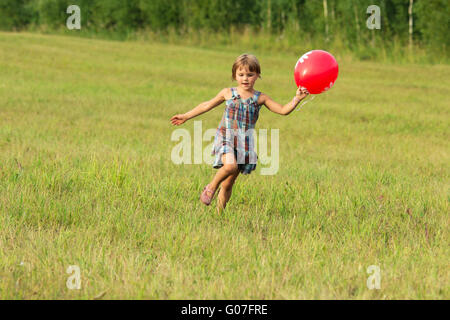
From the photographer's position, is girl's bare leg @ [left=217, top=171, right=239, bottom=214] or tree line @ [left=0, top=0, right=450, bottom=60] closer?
girl's bare leg @ [left=217, top=171, right=239, bottom=214]

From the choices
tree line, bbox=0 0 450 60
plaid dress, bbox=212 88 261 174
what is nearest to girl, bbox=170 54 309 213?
plaid dress, bbox=212 88 261 174

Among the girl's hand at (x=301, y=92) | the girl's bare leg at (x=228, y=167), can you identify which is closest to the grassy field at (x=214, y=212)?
the girl's bare leg at (x=228, y=167)

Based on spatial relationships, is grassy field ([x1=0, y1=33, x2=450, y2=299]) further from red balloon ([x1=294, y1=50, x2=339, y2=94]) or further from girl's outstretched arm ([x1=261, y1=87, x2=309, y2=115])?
red balloon ([x1=294, y1=50, x2=339, y2=94])

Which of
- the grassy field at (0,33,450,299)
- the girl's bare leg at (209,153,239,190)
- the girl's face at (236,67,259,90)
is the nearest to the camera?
the grassy field at (0,33,450,299)

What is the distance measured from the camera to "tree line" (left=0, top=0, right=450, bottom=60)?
2721cm

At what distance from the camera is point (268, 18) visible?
33625mm

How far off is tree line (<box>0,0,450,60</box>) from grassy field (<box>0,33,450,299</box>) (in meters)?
15.0

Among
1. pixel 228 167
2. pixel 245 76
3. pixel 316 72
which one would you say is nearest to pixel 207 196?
pixel 228 167

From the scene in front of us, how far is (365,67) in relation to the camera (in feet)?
77.4

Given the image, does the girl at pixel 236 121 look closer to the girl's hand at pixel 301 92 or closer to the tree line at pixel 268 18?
the girl's hand at pixel 301 92

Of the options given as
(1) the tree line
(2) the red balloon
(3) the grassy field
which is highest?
(1) the tree line

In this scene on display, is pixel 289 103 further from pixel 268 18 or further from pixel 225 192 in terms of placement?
pixel 268 18

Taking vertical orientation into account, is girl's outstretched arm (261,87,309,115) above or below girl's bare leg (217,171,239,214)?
above

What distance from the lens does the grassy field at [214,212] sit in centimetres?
376
